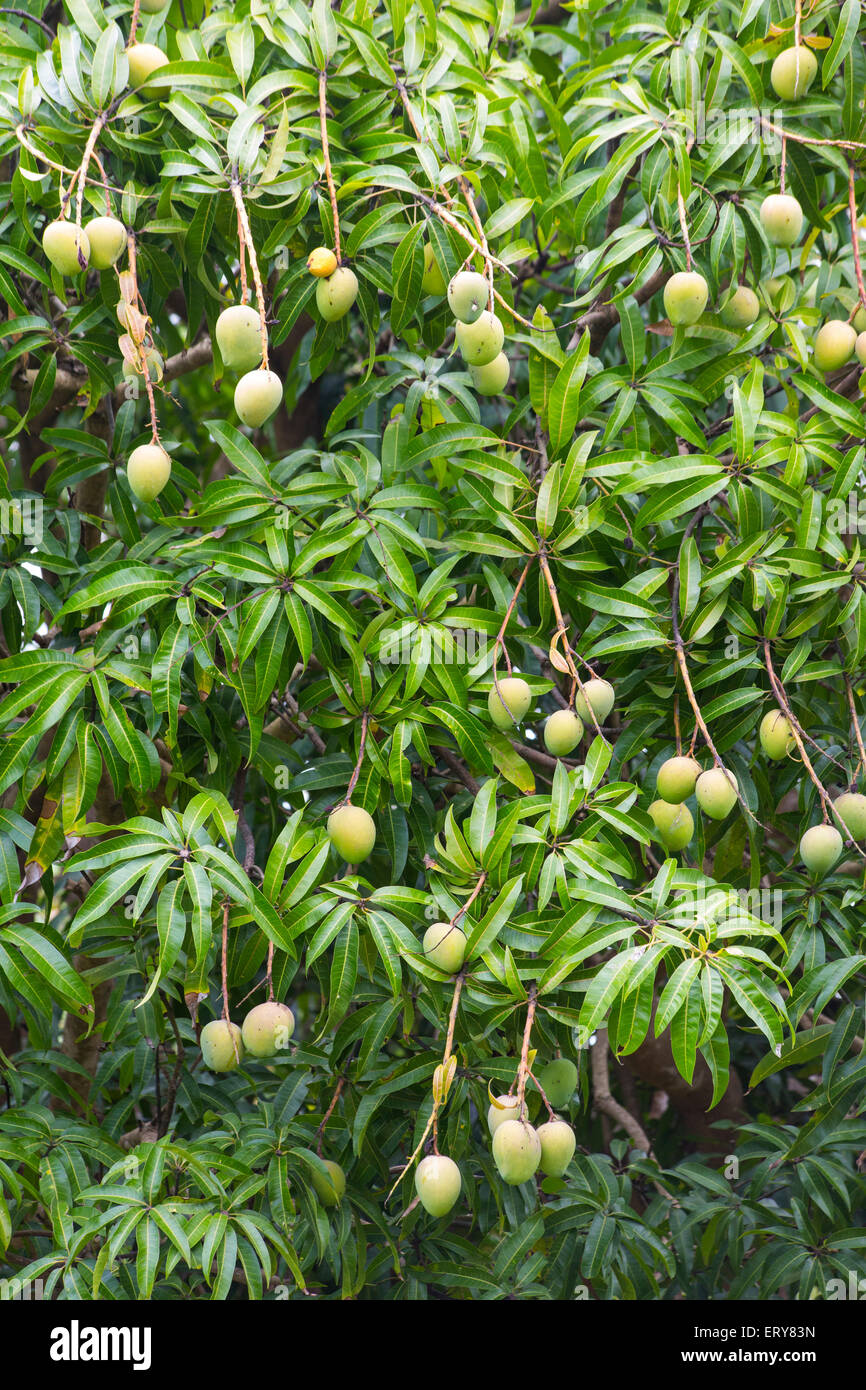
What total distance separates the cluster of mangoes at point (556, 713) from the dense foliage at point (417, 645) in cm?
2

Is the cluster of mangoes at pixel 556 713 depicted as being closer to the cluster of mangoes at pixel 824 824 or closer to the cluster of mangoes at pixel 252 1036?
the cluster of mangoes at pixel 824 824

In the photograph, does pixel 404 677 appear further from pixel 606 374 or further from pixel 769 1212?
pixel 769 1212

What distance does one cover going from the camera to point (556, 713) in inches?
61.9

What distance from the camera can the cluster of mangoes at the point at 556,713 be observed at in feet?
5.13

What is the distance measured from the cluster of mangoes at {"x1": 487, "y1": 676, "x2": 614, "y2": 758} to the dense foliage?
0.08 feet

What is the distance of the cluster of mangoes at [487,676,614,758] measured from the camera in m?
1.56

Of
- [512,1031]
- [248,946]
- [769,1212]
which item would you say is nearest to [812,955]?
[512,1031]

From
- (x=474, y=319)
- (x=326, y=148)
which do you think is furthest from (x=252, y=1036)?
(x=326, y=148)

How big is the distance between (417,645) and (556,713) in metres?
0.19

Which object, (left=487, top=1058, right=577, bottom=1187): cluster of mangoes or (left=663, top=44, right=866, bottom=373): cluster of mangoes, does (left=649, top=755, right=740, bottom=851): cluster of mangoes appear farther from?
(left=663, top=44, right=866, bottom=373): cluster of mangoes

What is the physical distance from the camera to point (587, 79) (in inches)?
77.1

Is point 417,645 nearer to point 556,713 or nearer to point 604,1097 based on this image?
point 556,713

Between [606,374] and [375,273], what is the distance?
0.35m

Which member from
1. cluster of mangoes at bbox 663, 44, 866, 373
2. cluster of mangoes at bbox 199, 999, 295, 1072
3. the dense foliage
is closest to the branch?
the dense foliage
